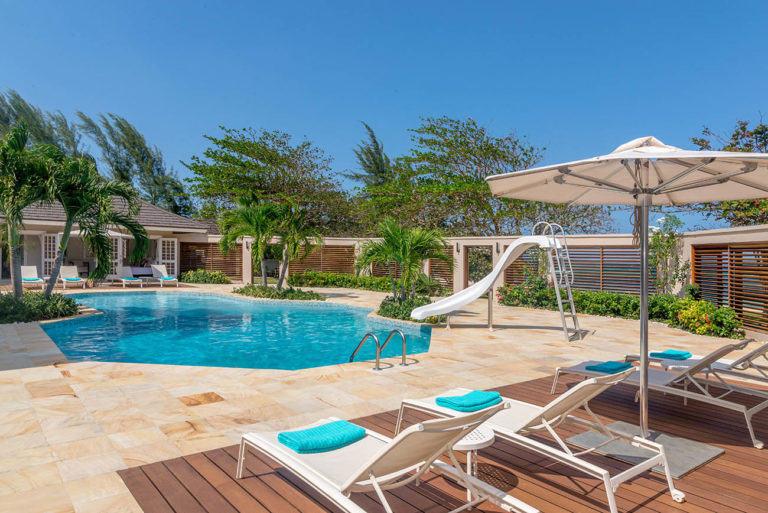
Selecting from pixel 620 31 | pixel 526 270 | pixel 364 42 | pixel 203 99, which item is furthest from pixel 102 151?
pixel 620 31

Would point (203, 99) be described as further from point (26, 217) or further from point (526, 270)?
point (526, 270)

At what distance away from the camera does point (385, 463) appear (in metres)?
2.49

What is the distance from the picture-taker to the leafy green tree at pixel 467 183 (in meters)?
24.4

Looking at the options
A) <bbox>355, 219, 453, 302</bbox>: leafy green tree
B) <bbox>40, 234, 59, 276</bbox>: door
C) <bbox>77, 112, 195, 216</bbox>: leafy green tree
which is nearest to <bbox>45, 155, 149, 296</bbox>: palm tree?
<bbox>355, 219, 453, 302</bbox>: leafy green tree

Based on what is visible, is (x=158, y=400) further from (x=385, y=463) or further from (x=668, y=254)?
(x=668, y=254)

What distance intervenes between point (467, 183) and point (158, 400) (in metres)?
20.3

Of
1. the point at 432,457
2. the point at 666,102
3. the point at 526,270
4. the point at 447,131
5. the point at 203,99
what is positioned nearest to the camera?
the point at 432,457

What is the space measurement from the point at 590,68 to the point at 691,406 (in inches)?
1258

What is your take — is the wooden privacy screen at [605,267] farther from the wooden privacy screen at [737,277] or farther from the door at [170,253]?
the door at [170,253]

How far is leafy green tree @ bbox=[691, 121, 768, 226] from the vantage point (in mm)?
18984

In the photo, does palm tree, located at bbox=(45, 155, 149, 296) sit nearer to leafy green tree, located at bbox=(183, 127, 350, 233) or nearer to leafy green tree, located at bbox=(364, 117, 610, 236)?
leafy green tree, located at bbox=(364, 117, 610, 236)

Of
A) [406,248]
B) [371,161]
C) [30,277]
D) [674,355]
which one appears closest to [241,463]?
[674,355]

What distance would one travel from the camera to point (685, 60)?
29016 millimetres

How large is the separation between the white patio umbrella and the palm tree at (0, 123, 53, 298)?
36.1ft
